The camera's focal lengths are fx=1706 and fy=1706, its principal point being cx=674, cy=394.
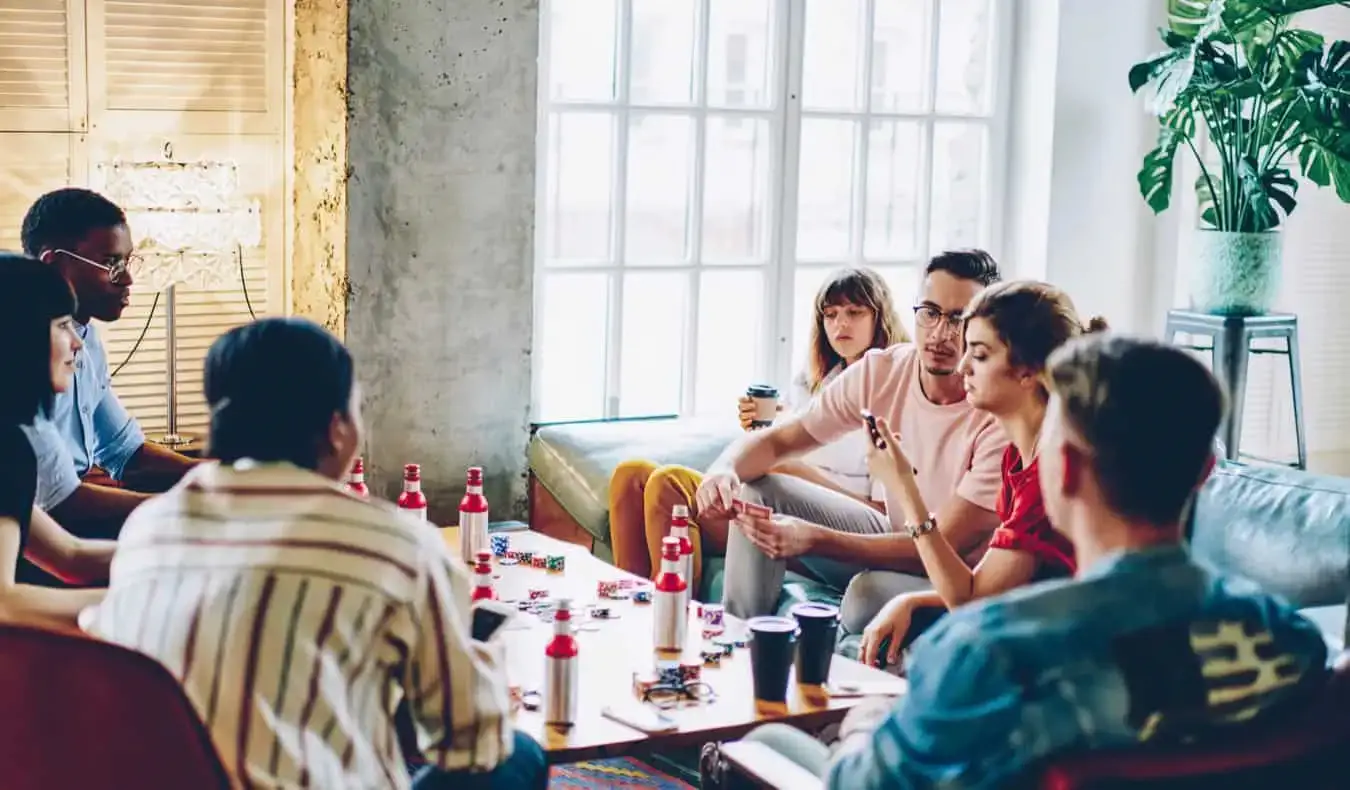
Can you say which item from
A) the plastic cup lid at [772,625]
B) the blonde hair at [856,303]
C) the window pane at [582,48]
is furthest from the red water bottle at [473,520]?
the window pane at [582,48]

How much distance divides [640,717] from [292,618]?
2.85 feet

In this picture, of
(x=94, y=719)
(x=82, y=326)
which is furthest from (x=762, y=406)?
(x=94, y=719)

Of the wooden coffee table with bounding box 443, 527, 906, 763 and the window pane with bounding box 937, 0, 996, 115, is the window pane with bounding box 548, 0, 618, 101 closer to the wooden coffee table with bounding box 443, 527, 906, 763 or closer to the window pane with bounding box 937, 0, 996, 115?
the window pane with bounding box 937, 0, 996, 115

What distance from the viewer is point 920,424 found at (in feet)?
11.6

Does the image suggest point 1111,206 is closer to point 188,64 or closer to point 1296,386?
point 1296,386

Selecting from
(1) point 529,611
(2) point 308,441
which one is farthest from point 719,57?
(2) point 308,441

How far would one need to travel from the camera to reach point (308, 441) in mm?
1781

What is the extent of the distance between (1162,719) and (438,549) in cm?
75

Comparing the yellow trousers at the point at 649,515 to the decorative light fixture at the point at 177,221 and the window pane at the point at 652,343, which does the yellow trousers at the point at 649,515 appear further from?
the decorative light fixture at the point at 177,221

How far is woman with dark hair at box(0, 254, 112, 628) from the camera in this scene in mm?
2301

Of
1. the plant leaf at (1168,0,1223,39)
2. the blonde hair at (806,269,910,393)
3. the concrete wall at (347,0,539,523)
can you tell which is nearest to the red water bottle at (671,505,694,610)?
the blonde hair at (806,269,910,393)

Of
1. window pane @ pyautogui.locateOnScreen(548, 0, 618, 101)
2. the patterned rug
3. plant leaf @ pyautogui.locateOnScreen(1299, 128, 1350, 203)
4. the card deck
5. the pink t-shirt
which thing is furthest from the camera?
plant leaf @ pyautogui.locateOnScreen(1299, 128, 1350, 203)

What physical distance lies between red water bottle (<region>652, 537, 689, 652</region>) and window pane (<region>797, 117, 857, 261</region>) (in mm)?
2528

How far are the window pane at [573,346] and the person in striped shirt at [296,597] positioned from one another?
2991 mm
